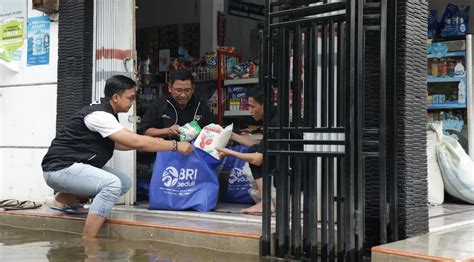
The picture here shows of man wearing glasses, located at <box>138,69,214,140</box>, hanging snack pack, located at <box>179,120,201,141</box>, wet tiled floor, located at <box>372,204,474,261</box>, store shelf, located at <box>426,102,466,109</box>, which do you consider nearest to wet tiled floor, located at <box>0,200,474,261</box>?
wet tiled floor, located at <box>372,204,474,261</box>

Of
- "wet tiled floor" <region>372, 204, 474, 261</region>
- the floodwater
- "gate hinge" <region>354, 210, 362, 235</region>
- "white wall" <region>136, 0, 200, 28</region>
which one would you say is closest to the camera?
"wet tiled floor" <region>372, 204, 474, 261</region>

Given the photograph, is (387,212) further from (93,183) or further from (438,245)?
(93,183)

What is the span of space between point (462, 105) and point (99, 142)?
415 cm

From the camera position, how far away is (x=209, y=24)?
9.23m

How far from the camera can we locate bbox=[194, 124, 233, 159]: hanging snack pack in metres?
5.62

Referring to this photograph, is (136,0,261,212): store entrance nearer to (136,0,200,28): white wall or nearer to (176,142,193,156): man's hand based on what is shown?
(136,0,200,28): white wall

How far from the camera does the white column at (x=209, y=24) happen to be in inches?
362

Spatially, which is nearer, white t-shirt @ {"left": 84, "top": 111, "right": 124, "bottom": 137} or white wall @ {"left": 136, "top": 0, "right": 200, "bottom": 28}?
white t-shirt @ {"left": 84, "top": 111, "right": 124, "bottom": 137}

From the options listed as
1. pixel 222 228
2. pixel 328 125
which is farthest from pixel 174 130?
pixel 328 125

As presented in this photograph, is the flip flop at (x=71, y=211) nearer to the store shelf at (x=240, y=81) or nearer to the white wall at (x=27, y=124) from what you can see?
the white wall at (x=27, y=124)

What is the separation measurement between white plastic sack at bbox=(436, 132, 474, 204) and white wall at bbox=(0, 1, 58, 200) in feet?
13.5

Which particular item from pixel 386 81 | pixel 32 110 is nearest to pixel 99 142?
pixel 32 110

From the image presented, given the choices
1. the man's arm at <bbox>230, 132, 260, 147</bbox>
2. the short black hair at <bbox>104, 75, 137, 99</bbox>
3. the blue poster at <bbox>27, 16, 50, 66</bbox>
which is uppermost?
the blue poster at <bbox>27, 16, 50, 66</bbox>

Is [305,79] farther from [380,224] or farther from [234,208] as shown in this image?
[234,208]
